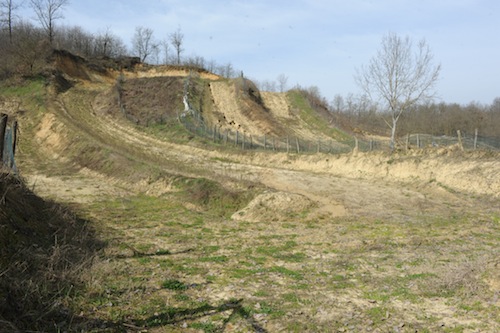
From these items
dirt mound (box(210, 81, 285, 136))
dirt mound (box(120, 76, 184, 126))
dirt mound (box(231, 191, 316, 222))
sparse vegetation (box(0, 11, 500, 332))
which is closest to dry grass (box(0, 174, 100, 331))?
sparse vegetation (box(0, 11, 500, 332))

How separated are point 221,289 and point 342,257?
13.7ft

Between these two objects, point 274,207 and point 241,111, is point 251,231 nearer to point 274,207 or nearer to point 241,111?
point 274,207

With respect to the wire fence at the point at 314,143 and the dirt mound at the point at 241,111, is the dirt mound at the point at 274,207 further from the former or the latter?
the dirt mound at the point at 241,111

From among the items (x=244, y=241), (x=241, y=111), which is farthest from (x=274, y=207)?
(x=241, y=111)

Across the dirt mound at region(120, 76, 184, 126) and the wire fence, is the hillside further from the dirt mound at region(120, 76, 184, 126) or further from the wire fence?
the dirt mound at region(120, 76, 184, 126)

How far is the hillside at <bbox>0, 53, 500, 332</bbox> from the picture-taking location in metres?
7.56

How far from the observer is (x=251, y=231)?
48.1ft

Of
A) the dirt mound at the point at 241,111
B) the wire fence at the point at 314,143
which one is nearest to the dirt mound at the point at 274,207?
the wire fence at the point at 314,143

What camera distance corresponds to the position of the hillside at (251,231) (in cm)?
756

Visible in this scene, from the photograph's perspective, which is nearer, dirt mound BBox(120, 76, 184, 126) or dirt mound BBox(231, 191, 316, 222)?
dirt mound BBox(231, 191, 316, 222)

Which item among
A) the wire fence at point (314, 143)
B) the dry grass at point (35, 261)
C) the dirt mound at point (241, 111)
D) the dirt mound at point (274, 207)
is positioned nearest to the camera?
the dry grass at point (35, 261)

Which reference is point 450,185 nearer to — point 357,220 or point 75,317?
point 357,220

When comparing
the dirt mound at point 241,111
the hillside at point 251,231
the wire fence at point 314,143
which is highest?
the dirt mound at point 241,111

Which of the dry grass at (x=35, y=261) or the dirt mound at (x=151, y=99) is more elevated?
the dirt mound at (x=151, y=99)
